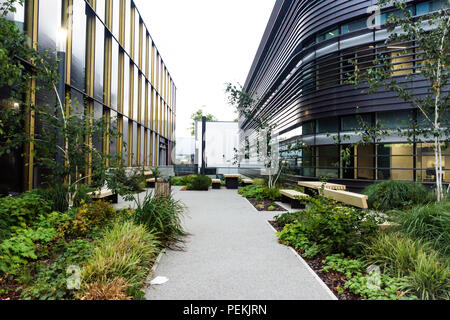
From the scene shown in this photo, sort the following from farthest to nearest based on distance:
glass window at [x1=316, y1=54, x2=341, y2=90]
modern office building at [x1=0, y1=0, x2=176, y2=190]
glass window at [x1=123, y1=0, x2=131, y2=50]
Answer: glass window at [x1=123, y1=0, x2=131, y2=50] < glass window at [x1=316, y1=54, x2=341, y2=90] < modern office building at [x1=0, y1=0, x2=176, y2=190]

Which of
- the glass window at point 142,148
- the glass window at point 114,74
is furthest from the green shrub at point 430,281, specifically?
the glass window at point 142,148

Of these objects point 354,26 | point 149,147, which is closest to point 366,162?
point 354,26

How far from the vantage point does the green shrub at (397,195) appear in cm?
727

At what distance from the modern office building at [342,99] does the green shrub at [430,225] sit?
3.96m

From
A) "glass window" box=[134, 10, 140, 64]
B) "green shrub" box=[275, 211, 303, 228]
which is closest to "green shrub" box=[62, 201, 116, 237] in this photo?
"green shrub" box=[275, 211, 303, 228]

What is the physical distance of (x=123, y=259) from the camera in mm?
3213

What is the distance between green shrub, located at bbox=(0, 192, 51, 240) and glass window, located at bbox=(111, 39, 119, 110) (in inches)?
326

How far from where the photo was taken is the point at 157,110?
2230 cm

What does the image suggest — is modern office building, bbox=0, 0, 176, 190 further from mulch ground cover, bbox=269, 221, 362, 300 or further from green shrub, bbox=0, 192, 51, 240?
mulch ground cover, bbox=269, 221, 362, 300

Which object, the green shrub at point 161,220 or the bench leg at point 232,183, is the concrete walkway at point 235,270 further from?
the bench leg at point 232,183

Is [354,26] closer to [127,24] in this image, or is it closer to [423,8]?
[423,8]

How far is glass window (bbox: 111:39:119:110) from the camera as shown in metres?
12.6

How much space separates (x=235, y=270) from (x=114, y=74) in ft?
40.0

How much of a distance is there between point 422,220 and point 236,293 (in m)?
3.33
